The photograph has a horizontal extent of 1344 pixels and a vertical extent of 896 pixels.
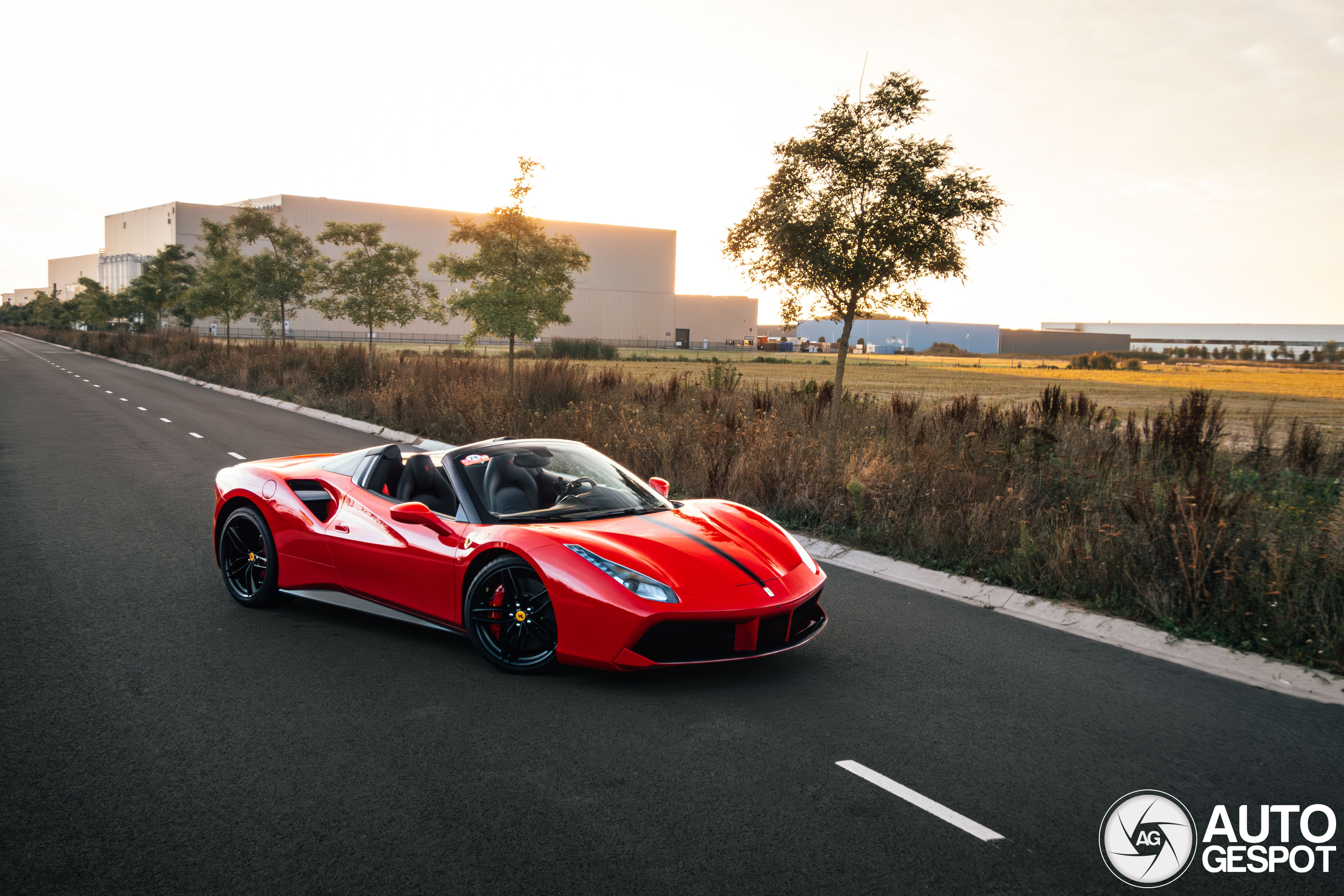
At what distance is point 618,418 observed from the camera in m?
14.1

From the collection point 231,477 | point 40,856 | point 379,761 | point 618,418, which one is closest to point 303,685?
point 379,761

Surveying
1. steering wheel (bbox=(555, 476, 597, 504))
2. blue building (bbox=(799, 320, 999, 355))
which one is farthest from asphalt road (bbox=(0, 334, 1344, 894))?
blue building (bbox=(799, 320, 999, 355))

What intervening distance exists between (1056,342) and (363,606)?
149 metres

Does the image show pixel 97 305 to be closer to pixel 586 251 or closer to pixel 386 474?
pixel 586 251

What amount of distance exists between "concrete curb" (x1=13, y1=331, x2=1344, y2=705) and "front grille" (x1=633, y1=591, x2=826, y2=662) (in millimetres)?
2249

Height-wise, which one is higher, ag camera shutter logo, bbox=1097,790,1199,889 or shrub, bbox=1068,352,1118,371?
shrub, bbox=1068,352,1118,371

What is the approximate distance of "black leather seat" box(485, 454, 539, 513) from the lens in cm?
511

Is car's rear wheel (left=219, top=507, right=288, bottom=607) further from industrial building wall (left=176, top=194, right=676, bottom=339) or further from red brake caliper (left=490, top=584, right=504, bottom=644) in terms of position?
industrial building wall (left=176, top=194, right=676, bottom=339)

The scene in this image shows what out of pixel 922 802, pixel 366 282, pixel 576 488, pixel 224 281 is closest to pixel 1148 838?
pixel 922 802

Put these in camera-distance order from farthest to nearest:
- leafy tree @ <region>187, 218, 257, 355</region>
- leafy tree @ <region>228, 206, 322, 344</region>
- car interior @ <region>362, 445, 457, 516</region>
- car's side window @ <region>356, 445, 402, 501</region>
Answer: leafy tree @ <region>187, 218, 257, 355</region> → leafy tree @ <region>228, 206, 322, 344</region> → car's side window @ <region>356, 445, 402, 501</region> → car interior @ <region>362, 445, 457, 516</region>

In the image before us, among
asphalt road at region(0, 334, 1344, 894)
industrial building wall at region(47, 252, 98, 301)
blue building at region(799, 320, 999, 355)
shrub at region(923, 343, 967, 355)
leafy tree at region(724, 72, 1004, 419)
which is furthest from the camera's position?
industrial building wall at region(47, 252, 98, 301)

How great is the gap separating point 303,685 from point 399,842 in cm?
180

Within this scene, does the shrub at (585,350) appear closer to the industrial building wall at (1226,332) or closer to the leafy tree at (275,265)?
the leafy tree at (275,265)

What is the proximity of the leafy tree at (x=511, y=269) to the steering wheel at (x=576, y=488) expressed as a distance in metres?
14.2
